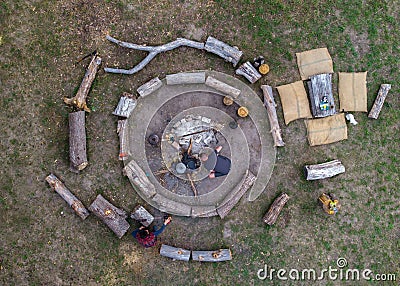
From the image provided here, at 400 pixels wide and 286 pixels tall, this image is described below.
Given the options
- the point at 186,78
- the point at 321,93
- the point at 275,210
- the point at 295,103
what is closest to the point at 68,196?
the point at 186,78

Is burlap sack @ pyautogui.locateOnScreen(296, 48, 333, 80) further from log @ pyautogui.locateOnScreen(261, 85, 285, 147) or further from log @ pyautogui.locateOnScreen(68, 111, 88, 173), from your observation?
log @ pyautogui.locateOnScreen(68, 111, 88, 173)

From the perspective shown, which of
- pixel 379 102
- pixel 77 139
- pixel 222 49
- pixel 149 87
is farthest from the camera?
pixel 379 102

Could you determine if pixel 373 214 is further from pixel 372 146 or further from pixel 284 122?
pixel 284 122

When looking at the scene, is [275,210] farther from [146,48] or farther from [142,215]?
[146,48]

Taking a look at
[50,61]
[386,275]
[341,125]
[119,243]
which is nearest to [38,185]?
[119,243]

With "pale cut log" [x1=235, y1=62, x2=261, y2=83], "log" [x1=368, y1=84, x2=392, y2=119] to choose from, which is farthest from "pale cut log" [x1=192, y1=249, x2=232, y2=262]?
"log" [x1=368, y1=84, x2=392, y2=119]

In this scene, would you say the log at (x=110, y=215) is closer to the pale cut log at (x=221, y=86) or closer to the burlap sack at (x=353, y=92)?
the pale cut log at (x=221, y=86)
